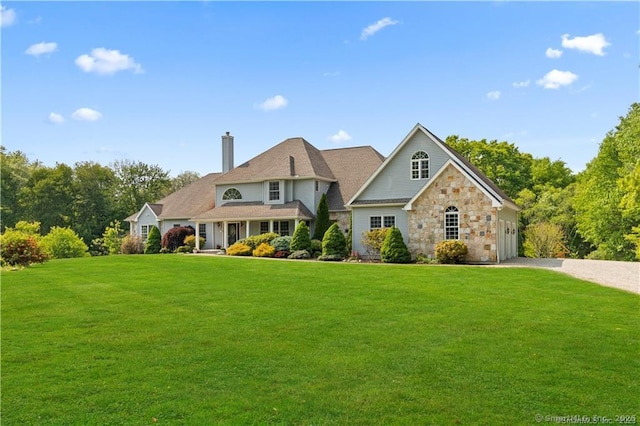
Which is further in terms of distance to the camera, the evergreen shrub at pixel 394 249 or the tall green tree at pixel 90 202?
the tall green tree at pixel 90 202

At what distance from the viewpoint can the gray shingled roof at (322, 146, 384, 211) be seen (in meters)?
33.9

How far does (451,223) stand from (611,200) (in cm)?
1939

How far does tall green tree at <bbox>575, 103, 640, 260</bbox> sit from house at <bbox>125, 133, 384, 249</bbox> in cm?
1722

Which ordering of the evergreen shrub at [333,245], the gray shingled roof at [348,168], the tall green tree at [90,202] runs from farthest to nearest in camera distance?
the tall green tree at [90,202]
the gray shingled roof at [348,168]
the evergreen shrub at [333,245]

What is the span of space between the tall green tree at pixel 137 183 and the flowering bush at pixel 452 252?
4513 cm

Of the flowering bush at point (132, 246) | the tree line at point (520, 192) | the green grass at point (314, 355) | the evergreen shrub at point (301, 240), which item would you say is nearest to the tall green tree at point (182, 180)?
the tree line at point (520, 192)

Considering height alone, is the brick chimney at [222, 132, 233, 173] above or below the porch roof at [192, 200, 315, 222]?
above

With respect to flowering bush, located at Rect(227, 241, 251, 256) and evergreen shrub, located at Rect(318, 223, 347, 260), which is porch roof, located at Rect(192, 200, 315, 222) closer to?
flowering bush, located at Rect(227, 241, 251, 256)

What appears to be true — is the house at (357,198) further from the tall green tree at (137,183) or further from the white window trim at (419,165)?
the tall green tree at (137,183)

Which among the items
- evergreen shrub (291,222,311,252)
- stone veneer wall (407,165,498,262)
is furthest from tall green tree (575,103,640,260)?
evergreen shrub (291,222,311,252)

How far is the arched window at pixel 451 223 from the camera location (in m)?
24.5

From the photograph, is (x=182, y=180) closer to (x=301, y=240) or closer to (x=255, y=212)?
(x=255, y=212)

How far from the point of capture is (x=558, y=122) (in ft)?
84.6

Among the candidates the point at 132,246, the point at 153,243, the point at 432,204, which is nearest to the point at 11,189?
the point at 132,246
